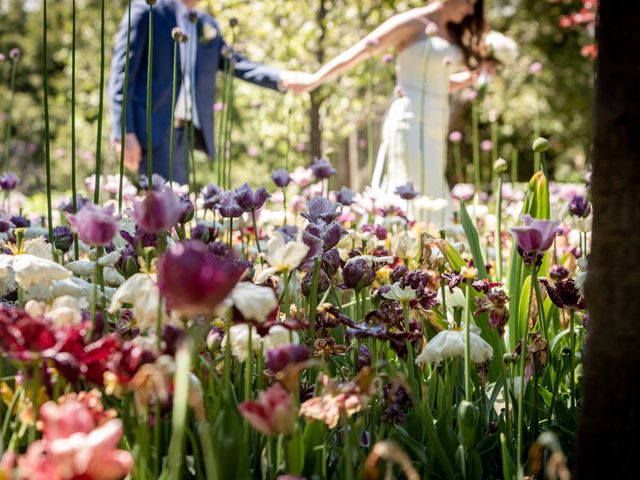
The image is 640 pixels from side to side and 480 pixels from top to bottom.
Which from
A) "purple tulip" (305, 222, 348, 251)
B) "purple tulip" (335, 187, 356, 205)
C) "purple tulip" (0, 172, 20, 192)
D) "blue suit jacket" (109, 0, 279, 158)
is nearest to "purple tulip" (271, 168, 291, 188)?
"purple tulip" (335, 187, 356, 205)

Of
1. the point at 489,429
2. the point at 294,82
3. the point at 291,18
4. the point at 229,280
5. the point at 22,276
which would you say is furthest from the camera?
the point at 291,18

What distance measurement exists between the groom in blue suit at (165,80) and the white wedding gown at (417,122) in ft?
3.24

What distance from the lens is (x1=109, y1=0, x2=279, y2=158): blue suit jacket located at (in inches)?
137

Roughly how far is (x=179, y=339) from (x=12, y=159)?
1656cm

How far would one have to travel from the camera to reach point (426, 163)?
4590mm

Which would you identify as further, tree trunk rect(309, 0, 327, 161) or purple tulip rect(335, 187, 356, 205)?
tree trunk rect(309, 0, 327, 161)

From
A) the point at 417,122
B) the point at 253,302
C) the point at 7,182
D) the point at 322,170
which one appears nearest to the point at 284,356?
the point at 253,302

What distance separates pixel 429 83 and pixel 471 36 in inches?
14.4

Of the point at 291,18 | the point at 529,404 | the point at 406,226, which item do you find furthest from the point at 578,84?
the point at 529,404

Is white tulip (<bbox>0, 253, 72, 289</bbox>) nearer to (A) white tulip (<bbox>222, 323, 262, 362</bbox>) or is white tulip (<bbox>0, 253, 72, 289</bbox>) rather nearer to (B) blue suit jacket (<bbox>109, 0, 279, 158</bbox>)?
(A) white tulip (<bbox>222, 323, 262, 362</bbox>)

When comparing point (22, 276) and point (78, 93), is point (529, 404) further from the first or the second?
point (78, 93)

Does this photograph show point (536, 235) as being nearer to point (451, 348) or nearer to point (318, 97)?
point (451, 348)

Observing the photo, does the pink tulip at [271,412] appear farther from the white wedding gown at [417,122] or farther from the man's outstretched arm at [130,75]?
the white wedding gown at [417,122]

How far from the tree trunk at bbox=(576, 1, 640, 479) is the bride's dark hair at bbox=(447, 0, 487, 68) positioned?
385 cm
